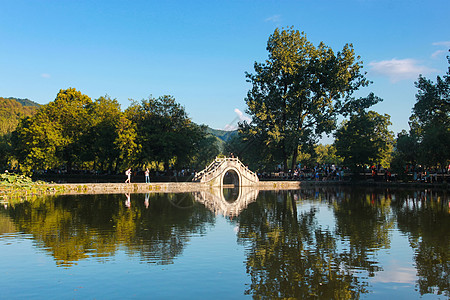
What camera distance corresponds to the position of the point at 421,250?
42.3 ft

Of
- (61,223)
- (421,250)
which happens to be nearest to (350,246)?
(421,250)

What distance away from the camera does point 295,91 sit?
167 ft

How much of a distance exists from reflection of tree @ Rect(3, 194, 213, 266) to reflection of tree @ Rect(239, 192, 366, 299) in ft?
8.60

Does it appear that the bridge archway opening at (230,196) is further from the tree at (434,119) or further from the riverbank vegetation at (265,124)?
the tree at (434,119)

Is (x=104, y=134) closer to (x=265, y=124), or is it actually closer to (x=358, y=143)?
(x=265, y=124)

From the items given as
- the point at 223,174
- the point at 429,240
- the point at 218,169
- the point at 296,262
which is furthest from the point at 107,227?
the point at 223,174

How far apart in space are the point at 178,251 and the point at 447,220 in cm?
1380

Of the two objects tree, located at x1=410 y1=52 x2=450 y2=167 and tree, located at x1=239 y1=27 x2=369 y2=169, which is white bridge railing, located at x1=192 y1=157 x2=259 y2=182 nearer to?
tree, located at x1=239 y1=27 x2=369 y2=169

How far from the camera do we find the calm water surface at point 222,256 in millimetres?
9102

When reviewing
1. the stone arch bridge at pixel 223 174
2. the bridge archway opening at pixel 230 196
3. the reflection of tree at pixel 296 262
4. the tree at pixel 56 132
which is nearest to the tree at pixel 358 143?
the stone arch bridge at pixel 223 174

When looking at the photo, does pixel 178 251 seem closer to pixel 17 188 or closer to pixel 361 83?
pixel 17 188

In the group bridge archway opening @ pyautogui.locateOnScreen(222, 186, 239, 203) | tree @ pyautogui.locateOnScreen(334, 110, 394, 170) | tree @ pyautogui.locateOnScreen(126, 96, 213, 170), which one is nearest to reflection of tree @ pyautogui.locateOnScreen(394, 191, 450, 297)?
bridge archway opening @ pyautogui.locateOnScreen(222, 186, 239, 203)

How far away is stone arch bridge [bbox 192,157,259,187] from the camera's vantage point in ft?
146

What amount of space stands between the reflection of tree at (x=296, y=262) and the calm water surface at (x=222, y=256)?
0.09 ft
